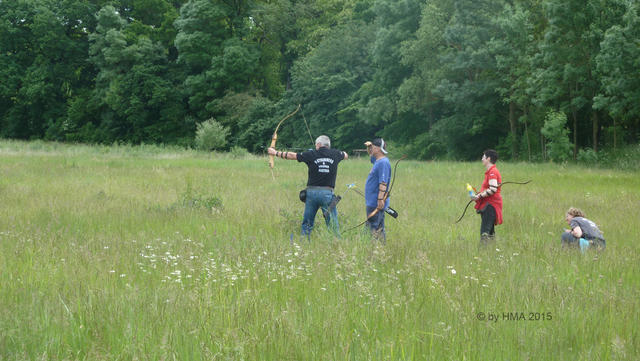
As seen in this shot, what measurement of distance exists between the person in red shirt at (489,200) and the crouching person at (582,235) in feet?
3.51

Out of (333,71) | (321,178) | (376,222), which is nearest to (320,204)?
(321,178)

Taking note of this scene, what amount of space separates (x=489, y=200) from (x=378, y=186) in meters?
1.85

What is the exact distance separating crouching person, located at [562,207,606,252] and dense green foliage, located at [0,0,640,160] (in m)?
21.3

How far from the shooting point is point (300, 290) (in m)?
5.15

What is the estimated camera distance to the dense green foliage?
30562 millimetres

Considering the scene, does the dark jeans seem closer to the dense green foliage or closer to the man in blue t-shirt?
the man in blue t-shirt

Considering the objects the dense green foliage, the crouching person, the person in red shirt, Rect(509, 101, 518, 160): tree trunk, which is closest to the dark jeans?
the person in red shirt

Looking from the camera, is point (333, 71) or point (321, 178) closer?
point (321, 178)

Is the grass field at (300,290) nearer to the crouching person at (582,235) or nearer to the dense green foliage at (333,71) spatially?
the crouching person at (582,235)

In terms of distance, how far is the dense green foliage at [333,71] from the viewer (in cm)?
3056

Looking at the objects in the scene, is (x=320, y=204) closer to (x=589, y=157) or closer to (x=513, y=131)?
(x=589, y=157)

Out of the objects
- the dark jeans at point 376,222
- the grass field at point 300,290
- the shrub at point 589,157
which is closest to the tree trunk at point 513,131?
the shrub at point 589,157

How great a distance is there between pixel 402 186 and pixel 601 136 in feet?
79.0

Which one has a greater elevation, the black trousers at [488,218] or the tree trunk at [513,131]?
the tree trunk at [513,131]
